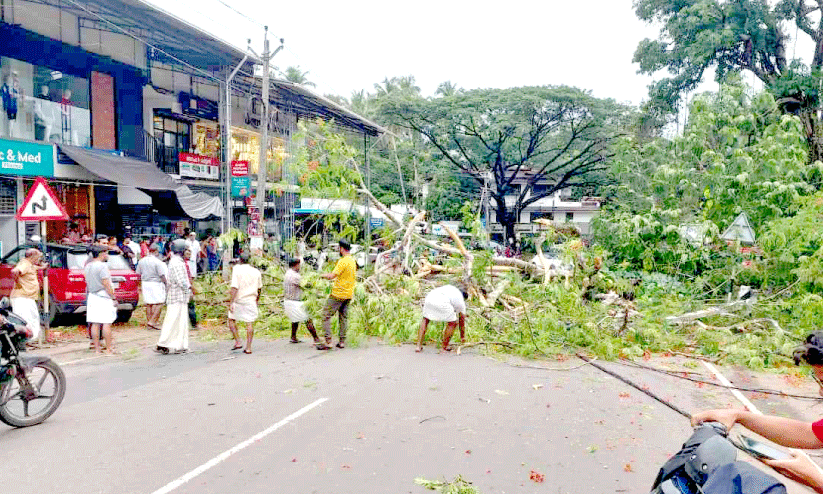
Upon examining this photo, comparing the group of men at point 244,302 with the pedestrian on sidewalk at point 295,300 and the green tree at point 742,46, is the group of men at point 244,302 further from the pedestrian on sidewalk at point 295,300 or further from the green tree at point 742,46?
the green tree at point 742,46

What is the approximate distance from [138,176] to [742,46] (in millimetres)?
23582

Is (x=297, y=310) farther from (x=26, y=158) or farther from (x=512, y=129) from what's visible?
(x=512, y=129)

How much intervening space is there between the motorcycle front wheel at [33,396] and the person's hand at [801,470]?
20.8ft

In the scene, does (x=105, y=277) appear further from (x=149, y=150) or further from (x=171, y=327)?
(x=149, y=150)

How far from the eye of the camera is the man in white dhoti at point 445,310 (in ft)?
31.9

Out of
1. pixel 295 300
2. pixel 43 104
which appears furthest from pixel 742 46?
pixel 43 104

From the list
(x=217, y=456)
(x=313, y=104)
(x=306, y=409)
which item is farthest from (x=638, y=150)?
(x=217, y=456)

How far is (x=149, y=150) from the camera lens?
23.8m

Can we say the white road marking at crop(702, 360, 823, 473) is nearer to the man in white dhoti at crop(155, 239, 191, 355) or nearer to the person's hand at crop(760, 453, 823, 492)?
Result: the person's hand at crop(760, 453, 823, 492)

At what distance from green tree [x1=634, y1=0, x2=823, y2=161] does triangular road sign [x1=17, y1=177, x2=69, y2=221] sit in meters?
23.2

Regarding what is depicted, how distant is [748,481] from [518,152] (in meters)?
36.9

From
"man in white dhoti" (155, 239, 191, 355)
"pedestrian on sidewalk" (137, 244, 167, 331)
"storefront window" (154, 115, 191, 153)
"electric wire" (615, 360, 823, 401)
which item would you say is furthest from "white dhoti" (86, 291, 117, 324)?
"storefront window" (154, 115, 191, 153)

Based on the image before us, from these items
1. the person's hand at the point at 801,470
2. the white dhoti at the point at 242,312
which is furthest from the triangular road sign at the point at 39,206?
the person's hand at the point at 801,470

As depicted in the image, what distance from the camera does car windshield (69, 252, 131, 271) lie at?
12.4 metres
